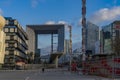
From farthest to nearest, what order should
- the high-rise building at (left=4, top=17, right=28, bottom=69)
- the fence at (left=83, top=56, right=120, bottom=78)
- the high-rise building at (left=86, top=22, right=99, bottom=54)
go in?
1. the high-rise building at (left=86, top=22, right=99, bottom=54)
2. the high-rise building at (left=4, top=17, right=28, bottom=69)
3. the fence at (left=83, top=56, right=120, bottom=78)

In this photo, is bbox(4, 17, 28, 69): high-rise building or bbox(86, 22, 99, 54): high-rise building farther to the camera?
bbox(86, 22, 99, 54): high-rise building

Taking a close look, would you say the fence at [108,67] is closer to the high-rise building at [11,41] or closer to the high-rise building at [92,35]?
the high-rise building at [11,41]

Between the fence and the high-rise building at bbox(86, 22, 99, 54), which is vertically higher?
the high-rise building at bbox(86, 22, 99, 54)

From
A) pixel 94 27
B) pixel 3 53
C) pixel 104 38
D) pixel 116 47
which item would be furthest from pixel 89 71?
pixel 94 27

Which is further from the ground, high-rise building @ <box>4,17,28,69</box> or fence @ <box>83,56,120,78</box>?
high-rise building @ <box>4,17,28,69</box>

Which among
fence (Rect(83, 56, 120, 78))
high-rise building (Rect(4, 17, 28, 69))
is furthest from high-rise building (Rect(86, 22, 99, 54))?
fence (Rect(83, 56, 120, 78))

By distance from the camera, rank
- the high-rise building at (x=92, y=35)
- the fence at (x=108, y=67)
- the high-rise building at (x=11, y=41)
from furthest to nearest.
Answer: the high-rise building at (x=92, y=35)
the high-rise building at (x=11, y=41)
the fence at (x=108, y=67)

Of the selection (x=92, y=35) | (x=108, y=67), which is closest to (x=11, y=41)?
(x=92, y=35)

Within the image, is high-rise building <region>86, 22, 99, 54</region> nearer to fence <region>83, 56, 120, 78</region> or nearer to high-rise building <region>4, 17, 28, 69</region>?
high-rise building <region>4, 17, 28, 69</region>

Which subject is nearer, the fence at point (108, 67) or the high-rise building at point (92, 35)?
the fence at point (108, 67)

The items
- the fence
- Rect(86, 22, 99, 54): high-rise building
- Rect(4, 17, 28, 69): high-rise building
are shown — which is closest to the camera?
the fence

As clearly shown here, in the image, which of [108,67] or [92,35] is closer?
[108,67]

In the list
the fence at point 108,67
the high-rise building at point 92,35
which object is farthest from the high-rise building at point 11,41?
the fence at point 108,67

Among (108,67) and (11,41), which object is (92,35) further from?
(108,67)
